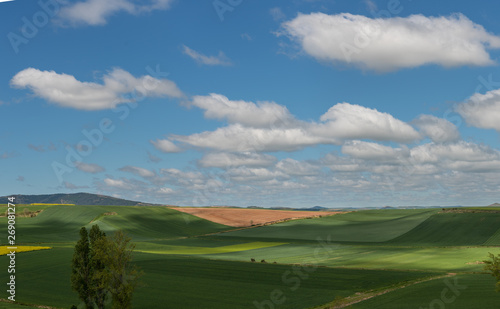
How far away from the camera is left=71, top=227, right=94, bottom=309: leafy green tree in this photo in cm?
3922

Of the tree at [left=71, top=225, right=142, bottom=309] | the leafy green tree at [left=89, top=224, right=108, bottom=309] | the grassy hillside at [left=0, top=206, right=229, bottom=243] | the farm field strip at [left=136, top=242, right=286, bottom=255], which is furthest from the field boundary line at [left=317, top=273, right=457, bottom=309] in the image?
the grassy hillside at [left=0, top=206, right=229, bottom=243]

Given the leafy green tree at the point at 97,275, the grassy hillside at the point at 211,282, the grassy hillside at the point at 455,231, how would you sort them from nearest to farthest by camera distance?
the leafy green tree at the point at 97,275
the grassy hillside at the point at 211,282
the grassy hillside at the point at 455,231

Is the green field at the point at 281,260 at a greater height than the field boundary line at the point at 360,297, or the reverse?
the green field at the point at 281,260

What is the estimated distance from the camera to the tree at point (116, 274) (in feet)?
124

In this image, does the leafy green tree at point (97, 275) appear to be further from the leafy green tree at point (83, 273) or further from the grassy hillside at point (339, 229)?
the grassy hillside at point (339, 229)

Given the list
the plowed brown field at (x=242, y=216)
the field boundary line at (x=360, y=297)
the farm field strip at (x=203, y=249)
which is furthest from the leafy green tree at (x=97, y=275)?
the plowed brown field at (x=242, y=216)

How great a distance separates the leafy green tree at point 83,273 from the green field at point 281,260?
1728mm

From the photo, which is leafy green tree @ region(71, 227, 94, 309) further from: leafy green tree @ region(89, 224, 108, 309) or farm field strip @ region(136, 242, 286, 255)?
farm field strip @ region(136, 242, 286, 255)

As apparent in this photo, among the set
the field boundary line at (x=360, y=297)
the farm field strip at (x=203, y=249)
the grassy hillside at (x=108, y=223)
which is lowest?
the field boundary line at (x=360, y=297)

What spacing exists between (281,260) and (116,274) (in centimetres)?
3241

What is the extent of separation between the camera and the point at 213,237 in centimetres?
10331

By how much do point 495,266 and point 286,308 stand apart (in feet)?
55.7

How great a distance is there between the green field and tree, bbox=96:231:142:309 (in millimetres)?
2208

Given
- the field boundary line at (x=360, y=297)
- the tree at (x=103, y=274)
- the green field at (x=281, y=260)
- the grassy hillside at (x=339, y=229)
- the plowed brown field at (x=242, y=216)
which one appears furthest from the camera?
the plowed brown field at (x=242, y=216)
